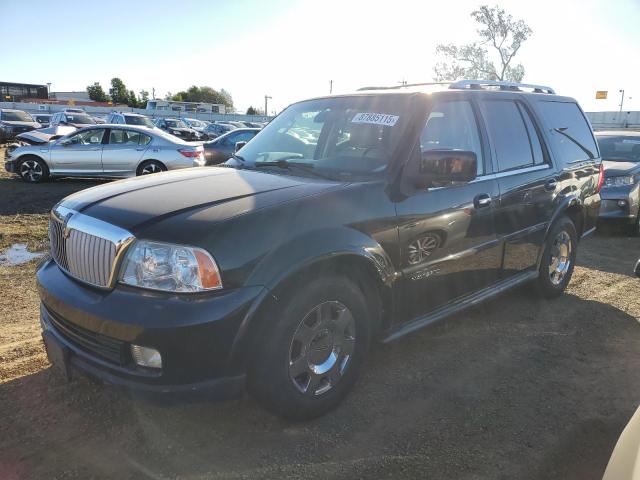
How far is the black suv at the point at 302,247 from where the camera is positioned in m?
2.45

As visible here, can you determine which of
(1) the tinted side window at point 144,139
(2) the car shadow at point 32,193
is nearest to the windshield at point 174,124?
(2) the car shadow at point 32,193

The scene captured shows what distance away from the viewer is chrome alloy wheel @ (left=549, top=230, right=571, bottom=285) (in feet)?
16.5

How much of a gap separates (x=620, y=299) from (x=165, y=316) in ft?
15.5

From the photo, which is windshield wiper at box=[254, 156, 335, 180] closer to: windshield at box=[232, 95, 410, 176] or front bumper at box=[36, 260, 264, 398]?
windshield at box=[232, 95, 410, 176]

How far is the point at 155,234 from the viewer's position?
2494 millimetres

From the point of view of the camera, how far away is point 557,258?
5121mm

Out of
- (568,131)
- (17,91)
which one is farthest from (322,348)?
(17,91)

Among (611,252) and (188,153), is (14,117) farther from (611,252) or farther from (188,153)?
(611,252)

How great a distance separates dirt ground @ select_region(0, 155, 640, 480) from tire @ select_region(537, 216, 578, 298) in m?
0.69

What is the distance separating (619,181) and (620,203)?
38cm

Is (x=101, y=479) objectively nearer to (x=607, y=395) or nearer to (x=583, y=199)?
(x=607, y=395)

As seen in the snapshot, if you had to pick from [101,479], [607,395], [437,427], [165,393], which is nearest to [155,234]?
[165,393]

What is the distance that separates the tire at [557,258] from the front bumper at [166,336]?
11.2 feet

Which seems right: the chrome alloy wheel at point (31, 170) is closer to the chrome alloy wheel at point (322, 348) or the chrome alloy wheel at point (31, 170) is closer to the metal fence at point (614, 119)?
the chrome alloy wheel at point (322, 348)
